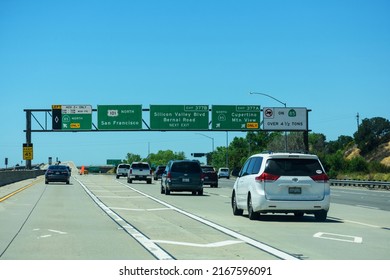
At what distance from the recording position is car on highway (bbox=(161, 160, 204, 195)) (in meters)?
34.8

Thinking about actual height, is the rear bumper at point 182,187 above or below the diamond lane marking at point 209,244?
above

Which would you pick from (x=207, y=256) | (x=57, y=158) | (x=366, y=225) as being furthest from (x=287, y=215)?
(x=57, y=158)

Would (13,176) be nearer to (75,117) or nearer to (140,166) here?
(75,117)

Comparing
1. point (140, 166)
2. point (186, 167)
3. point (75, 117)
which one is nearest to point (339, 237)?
point (186, 167)

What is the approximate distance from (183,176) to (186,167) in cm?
49

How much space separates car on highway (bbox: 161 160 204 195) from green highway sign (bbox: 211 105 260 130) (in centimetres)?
2866

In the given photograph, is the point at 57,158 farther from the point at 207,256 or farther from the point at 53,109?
the point at 207,256

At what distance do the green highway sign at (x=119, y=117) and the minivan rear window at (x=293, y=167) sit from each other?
46.0 meters

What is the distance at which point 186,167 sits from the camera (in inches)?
1375

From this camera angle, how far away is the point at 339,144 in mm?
148750

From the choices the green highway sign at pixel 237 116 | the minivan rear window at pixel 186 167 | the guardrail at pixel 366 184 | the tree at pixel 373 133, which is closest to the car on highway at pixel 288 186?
the minivan rear window at pixel 186 167

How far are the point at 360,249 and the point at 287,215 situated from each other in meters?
8.59

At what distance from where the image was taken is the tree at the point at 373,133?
103475 millimetres

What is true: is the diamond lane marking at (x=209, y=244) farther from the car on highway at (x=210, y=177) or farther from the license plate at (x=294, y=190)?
the car on highway at (x=210, y=177)
